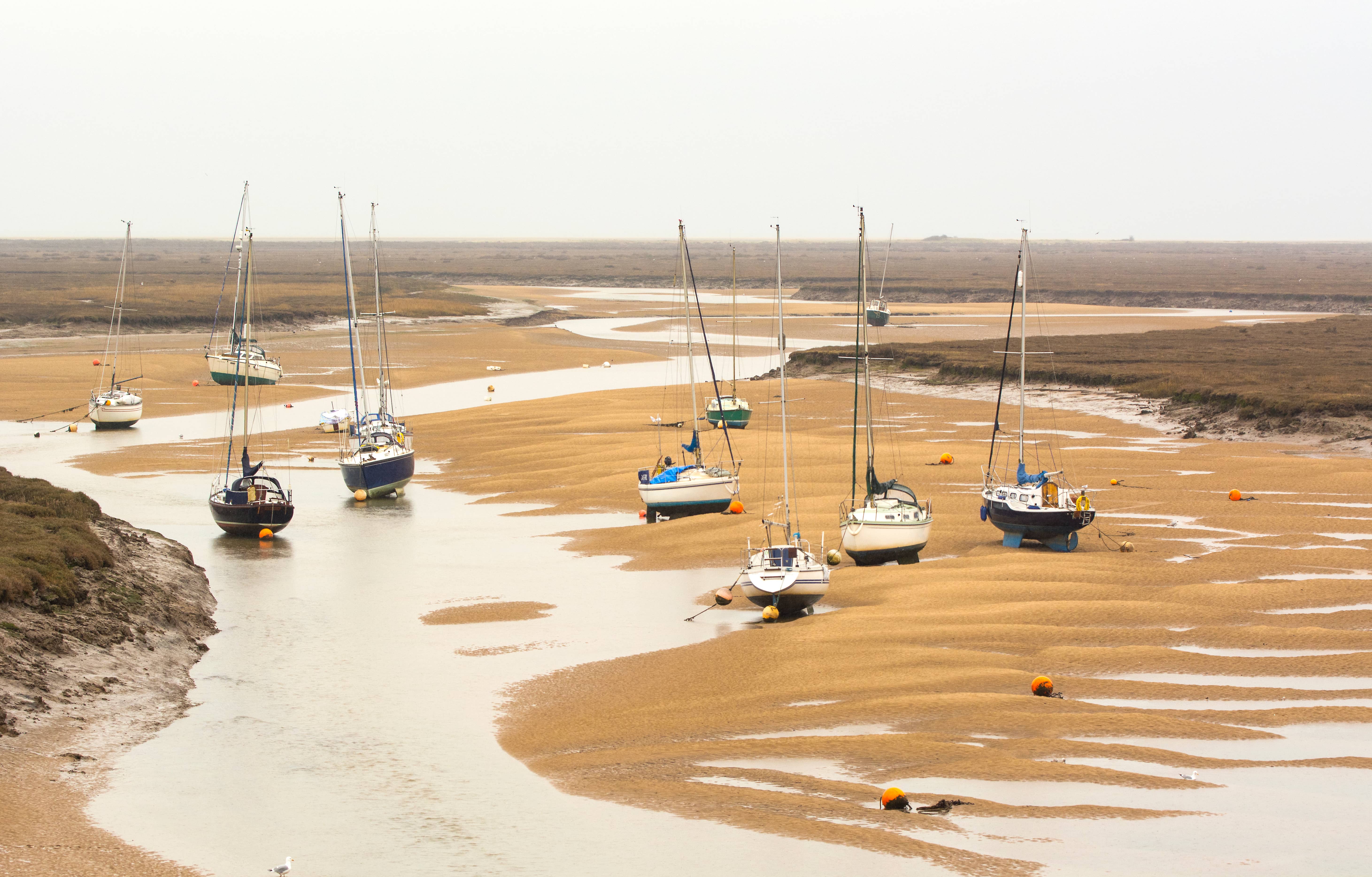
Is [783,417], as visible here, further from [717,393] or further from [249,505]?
[717,393]

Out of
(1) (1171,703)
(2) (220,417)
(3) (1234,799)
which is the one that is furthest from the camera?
(2) (220,417)

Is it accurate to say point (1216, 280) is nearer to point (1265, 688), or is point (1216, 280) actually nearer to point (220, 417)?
point (220, 417)

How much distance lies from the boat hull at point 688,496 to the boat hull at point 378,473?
32.4 feet

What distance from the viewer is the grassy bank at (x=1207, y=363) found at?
5447 centimetres

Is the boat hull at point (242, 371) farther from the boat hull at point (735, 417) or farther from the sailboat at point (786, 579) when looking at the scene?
the sailboat at point (786, 579)

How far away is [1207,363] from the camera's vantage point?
6919 centimetres

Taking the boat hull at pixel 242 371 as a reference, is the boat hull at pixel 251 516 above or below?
below

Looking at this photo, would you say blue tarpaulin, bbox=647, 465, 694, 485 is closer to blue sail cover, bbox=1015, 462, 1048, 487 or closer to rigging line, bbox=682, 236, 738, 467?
rigging line, bbox=682, 236, 738, 467

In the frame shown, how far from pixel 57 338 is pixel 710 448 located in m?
71.0

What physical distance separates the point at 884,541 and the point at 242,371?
168 feet

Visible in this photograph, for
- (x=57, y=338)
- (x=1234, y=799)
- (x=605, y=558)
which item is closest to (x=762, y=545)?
(x=605, y=558)

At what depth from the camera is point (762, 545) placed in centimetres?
3444

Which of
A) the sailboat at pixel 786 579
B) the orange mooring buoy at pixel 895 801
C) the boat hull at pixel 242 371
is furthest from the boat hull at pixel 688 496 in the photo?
the boat hull at pixel 242 371

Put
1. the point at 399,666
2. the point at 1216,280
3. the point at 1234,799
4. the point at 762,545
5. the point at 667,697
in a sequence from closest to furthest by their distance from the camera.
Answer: the point at 1234,799 < the point at 667,697 < the point at 399,666 < the point at 762,545 < the point at 1216,280
